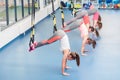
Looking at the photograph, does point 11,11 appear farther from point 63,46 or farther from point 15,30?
point 63,46

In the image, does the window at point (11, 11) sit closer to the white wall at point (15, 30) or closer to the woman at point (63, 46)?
the white wall at point (15, 30)

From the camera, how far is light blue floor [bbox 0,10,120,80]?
7219mm

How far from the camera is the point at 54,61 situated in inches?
321

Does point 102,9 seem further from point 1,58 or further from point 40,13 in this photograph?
point 1,58

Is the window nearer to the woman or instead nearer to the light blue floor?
the light blue floor

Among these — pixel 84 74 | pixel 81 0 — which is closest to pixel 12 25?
pixel 84 74

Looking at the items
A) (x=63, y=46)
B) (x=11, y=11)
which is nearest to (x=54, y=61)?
(x=63, y=46)

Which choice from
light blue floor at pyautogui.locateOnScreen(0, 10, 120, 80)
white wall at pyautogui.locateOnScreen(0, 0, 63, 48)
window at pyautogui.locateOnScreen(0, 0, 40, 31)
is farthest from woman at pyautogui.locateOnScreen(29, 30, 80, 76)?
window at pyautogui.locateOnScreen(0, 0, 40, 31)

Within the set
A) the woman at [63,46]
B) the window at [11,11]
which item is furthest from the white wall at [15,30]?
the woman at [63,46]

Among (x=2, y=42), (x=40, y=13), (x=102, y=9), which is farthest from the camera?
(x=102, y=9)

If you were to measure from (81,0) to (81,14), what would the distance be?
5849 mm

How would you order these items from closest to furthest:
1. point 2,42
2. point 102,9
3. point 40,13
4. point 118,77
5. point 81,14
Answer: point 118,77 < point 2,42 < point 81,14 < point 40,13 < point 102,9

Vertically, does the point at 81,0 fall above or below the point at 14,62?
above

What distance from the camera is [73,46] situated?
9.45m
